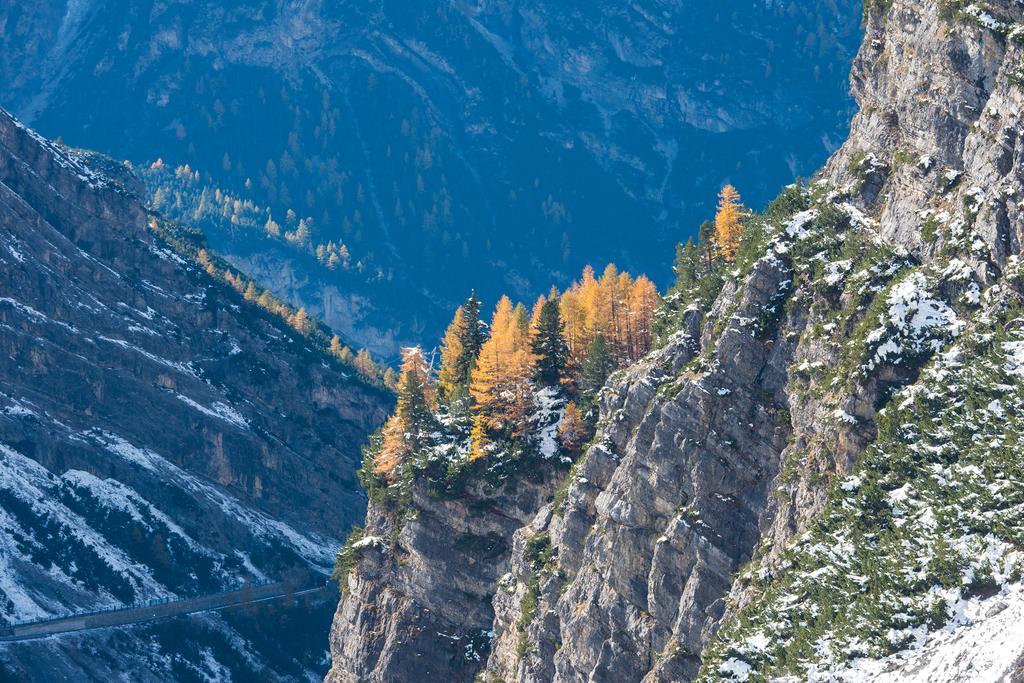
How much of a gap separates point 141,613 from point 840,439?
110453 millimetres

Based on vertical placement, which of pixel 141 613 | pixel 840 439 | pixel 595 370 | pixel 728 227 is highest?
pixel 728 227

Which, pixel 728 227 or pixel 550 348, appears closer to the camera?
pixel 728 227

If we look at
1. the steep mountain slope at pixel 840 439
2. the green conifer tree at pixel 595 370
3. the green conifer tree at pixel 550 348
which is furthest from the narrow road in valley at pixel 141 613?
the green conifer tree at pixel 595 370

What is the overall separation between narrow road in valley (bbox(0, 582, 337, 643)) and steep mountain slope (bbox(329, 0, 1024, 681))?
224ft

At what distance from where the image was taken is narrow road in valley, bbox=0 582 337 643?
17175cm

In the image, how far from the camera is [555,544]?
117 metres

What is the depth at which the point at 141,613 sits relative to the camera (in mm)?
183500

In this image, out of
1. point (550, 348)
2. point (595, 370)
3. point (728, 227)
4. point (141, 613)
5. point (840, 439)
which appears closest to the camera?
point (840, 439)

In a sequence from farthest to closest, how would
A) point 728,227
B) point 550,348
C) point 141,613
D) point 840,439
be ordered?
point 141,613
point 550,348
point 728,227
point 840,439

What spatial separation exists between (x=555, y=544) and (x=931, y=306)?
36.2 meters

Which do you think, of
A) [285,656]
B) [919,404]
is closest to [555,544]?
[919,404]

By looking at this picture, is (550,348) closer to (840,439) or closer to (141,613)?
(840,439)

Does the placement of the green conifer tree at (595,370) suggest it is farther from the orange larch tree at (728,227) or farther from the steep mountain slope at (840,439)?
the orange larch tree at (728,227)

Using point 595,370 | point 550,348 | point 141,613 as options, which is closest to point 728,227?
point 595,370
